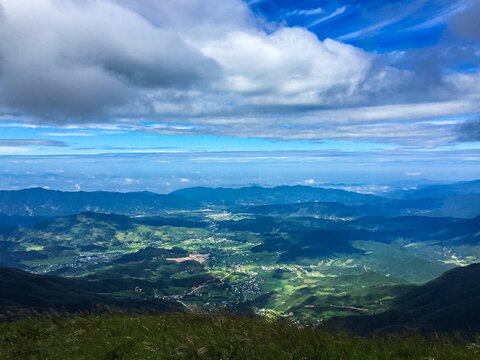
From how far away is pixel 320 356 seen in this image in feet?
34.0

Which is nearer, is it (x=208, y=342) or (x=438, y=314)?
(x=208, y=342)

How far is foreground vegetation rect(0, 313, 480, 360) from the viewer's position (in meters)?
10.5

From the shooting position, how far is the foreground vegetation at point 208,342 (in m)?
10.5

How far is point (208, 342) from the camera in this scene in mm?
11320

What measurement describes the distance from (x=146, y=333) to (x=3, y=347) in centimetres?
726

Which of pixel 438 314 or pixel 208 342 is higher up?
pixel 208 342

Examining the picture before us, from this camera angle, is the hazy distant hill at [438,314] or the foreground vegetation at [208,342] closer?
the foreground vegetation at [208,342]

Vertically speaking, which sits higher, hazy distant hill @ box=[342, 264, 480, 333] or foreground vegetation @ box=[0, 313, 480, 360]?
foreground vegetation @ box=[0, 313, 480, 360]

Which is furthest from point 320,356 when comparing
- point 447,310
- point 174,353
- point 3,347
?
point 447,310

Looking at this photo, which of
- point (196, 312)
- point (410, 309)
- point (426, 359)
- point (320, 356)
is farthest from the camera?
point (410, 309)

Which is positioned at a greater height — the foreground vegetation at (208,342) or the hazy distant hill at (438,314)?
the foreground vegetation at (208,342)

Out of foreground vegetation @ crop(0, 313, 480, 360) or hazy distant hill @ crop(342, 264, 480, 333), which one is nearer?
foreground vegetation @ crop(0, 313, 480, 360)

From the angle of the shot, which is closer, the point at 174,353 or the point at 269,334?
the point at 174,353

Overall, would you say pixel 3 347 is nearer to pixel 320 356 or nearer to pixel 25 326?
pixel 25 326
